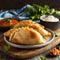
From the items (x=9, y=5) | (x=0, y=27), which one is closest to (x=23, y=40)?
(x=0, y=27)

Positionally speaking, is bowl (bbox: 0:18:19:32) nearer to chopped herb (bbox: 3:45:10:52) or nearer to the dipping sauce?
the dipping sauce

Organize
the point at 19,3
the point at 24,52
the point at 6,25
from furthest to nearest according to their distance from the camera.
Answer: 1. the point at 19,3
2. the point at 6,25
3. the point at 24,52

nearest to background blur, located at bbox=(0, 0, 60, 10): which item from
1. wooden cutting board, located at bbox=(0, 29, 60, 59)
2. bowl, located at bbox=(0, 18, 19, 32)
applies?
bowl, located at bbox=(0, 18, 19, 32)

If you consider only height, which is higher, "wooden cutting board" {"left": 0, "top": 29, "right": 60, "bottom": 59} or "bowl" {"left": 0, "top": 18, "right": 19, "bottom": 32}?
"wooden cutting board" {"left": 0, "top": 29, "right": 60, "bottom": 59}

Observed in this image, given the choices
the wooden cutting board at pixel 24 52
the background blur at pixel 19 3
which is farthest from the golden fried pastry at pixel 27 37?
the background blur at pixel 19 3

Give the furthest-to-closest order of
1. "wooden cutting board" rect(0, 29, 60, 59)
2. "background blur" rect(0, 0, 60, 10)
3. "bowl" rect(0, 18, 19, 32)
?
"background blur" rect(0, 0, 60, 10) → "bowl" rect(0, 18, 19, 32) → "wooden cutting board" rect(0, 29, 60, 59)

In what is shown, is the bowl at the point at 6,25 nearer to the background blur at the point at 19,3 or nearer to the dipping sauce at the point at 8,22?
the dipping sauce at the point at 8,22

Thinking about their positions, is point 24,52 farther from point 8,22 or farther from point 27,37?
point 8,22

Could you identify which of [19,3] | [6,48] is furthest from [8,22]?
[19,3]
